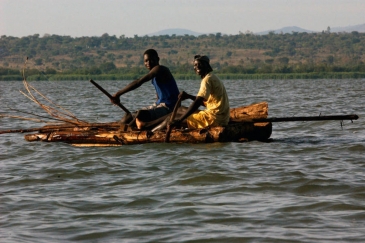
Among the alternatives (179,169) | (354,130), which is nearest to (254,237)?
(179,169)

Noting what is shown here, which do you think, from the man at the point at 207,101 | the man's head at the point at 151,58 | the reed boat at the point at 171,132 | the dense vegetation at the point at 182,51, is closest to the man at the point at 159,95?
the man's head at the point at 151,58

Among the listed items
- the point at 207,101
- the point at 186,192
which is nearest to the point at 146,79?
the point at 207,101

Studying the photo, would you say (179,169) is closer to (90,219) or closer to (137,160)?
(137,160)

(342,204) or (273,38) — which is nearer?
(342,204)

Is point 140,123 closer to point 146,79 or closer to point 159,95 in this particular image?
point 159,95

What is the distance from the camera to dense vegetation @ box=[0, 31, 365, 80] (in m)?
92.9

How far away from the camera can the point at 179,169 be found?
8844 millimetres

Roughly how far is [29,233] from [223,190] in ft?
7.10

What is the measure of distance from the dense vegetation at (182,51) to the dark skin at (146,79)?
6524cm

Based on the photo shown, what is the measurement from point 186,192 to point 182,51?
106 meters

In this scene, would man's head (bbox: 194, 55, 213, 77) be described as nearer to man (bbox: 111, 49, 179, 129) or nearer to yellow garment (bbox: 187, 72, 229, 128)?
yellow garment (bbox: 187, 72, 229, 128)

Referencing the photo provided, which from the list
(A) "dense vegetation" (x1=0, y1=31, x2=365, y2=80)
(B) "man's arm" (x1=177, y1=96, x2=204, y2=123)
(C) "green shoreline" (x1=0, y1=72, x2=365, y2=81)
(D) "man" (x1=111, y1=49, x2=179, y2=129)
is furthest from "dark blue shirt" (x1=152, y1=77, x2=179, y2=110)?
(A) "dense vegetation" (x1=0, y1=31, x2=365, y2=80)

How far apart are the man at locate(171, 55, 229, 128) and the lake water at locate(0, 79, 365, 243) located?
34cm

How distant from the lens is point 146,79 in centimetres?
1030
